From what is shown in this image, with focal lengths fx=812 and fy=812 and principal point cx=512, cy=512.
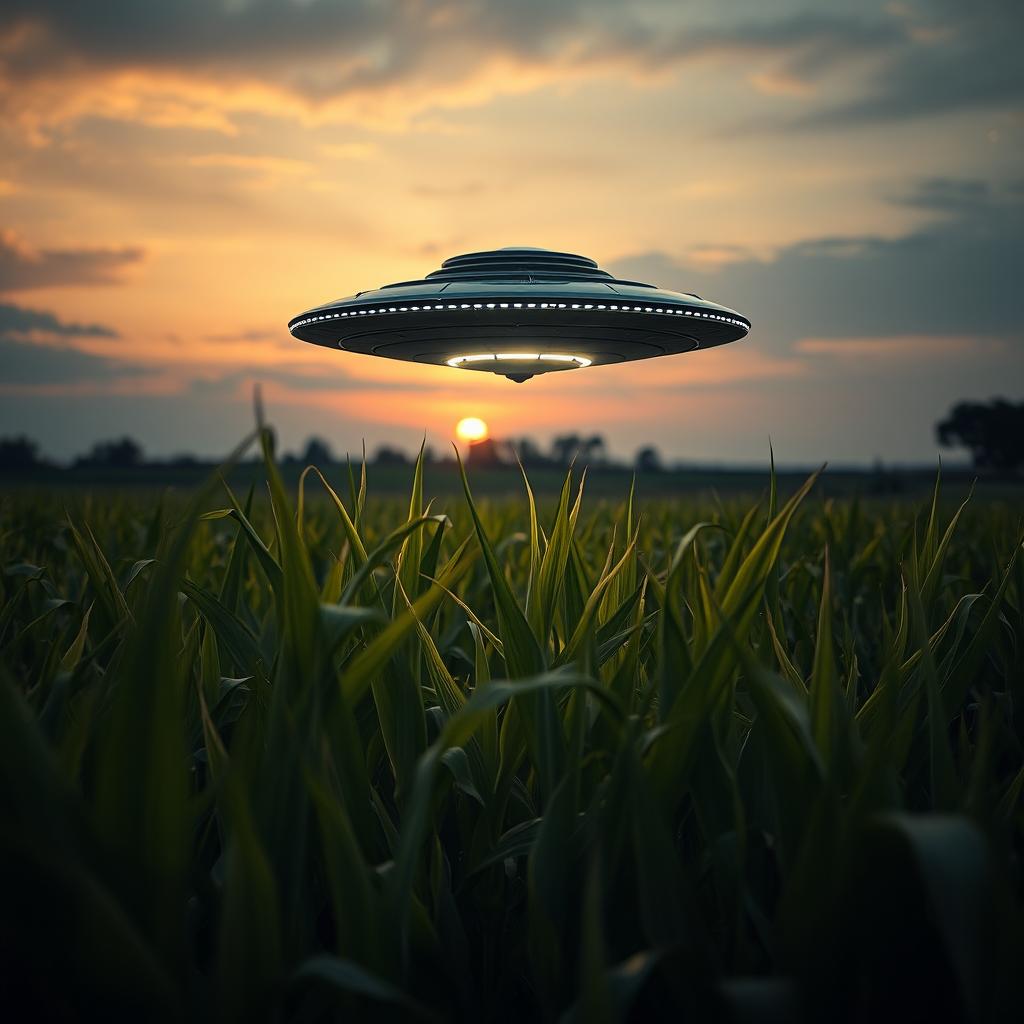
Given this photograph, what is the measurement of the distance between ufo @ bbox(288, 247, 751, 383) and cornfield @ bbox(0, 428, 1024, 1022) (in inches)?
67.9

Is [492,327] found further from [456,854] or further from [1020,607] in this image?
[456,854]

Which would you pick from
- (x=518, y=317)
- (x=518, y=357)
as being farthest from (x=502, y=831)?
(x=518, y=357)

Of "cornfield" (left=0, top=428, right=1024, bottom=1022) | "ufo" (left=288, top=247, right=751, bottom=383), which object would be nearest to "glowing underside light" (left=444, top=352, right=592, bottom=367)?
"ufo" (left=288, top=247, right=751, bottom=383)

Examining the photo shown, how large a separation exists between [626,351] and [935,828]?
3231 millimetres

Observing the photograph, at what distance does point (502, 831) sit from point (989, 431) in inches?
1756

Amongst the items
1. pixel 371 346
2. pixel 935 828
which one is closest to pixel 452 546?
pixel 371 346

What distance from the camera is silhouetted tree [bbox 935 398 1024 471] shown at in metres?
37.1

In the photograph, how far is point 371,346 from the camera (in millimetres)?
3576

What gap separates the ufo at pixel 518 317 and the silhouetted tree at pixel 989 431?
1460 inches

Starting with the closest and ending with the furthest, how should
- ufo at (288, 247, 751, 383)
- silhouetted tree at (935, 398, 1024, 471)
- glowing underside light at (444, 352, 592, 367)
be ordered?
ufo at (288, 247, 751, 383) < glowing underside light at (444, 352, 592, 367) < silhouetted tree at (935, 398, 1024, 471)

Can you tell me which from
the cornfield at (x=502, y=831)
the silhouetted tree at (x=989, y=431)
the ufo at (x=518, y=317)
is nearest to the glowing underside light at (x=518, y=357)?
the ufo at (x=518, y=317)

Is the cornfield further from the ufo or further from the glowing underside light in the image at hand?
the glowing underside light

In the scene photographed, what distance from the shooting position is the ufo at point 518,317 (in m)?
2.86

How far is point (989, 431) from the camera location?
39.0 meters
